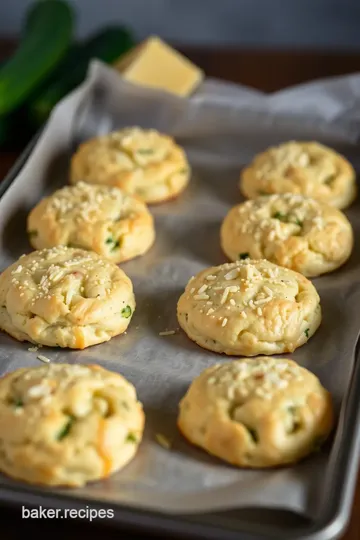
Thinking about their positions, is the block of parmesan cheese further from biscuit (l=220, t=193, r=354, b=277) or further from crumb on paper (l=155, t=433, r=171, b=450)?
crumb on paper (l=155, t=433, r=171, b=450)

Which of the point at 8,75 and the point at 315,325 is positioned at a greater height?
the point at 8,75

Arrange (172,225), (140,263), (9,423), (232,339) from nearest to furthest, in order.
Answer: (9,423), (232,339), (140,263), (172,225)

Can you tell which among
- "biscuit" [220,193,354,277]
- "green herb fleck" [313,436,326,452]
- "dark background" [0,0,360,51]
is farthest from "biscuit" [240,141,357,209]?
"dark background" [0,0,360,51]

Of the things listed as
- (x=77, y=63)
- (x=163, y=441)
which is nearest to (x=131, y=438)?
(x=163, y=441)

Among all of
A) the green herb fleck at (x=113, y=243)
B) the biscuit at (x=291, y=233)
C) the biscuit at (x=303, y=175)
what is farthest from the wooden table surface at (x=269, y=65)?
the green herb fleck at (x=113, y=243)

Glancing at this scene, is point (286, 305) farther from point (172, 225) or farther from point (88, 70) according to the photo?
point (88, 70)

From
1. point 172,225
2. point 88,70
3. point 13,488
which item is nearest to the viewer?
point 13,488

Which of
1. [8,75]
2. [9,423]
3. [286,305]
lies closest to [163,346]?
[286,305]

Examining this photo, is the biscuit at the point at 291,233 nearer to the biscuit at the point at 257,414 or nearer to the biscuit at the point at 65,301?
the biscuit at the point at 65,301
